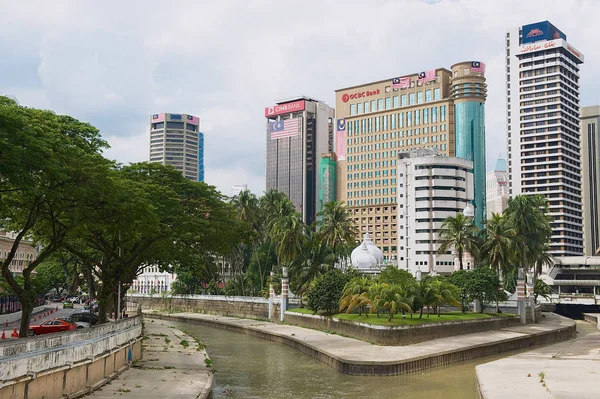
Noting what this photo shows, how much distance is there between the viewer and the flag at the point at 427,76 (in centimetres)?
18810

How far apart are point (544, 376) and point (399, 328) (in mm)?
16770

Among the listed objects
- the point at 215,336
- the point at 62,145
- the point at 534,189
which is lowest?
the point at 215,336

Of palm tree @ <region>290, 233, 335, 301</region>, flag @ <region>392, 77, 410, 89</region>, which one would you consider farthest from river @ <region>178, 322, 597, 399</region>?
flag @ <region>392, 77, 410, 89</region>

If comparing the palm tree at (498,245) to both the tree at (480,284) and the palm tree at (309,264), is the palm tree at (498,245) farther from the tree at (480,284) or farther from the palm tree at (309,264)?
the palm tree at (309,264)

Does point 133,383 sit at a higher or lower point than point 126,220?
lower

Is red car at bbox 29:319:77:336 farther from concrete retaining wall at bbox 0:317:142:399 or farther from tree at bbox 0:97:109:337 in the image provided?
concrete retaining wall at bbox 0:317:142:399

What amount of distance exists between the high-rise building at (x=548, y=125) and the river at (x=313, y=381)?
138 meters

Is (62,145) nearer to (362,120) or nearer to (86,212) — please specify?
(86,212)

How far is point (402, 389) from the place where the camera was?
3488 centimetres

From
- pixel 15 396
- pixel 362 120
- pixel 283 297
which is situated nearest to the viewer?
pixel 15 396

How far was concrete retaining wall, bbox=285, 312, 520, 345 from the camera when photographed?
161ft

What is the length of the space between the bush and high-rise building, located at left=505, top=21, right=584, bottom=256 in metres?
126

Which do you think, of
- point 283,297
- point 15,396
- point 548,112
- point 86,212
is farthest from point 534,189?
point 15,396

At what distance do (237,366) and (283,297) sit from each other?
33.5 meters
